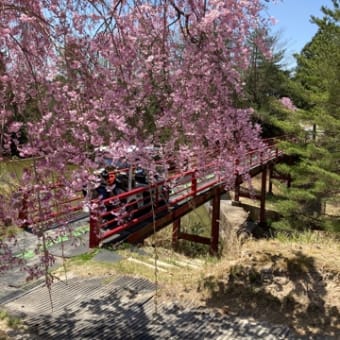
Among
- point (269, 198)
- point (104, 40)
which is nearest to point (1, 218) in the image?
point (104, 40)

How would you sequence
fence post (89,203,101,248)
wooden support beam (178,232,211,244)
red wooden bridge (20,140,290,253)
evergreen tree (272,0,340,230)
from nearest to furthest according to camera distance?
red wooden bridge (20,140,290,253) < fence post (89,203,101,248) < wooden support beam (178,232,211,244) < evergreen tree (272,0,340,230)

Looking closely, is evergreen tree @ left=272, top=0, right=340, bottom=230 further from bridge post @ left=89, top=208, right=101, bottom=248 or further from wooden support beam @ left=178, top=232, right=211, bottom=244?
bridge post @ left=89, top=208, right=101, bottom=248

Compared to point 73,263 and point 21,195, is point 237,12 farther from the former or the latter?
point 73,263

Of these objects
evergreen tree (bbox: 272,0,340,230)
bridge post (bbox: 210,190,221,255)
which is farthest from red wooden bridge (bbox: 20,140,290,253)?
evergreen tree (bbox: 272,0,340,230)

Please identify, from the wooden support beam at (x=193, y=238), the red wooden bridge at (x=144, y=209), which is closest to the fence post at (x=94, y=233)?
the red wooden bridge at (x=144, y=209)

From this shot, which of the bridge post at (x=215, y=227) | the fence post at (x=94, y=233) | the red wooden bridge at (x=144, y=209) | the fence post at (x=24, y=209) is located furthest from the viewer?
the bridge post at (x=215, y=227)

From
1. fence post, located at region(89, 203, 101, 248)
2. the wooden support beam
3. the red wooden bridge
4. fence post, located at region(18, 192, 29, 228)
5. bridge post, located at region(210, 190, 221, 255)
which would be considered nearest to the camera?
fence post, located at region(18, 192, 29, 228)

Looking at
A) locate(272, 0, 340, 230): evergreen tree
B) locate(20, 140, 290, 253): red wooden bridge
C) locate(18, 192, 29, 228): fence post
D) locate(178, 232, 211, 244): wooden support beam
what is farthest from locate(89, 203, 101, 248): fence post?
locate(272, 0, 340, 230): evergreen tree

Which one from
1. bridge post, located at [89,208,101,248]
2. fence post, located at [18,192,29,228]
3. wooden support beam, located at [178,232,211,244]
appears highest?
fence post, located at [18,192,29,228]

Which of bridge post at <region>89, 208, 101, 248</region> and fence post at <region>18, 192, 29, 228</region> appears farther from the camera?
bridge post at <region>89, 208, 101, 248</region>

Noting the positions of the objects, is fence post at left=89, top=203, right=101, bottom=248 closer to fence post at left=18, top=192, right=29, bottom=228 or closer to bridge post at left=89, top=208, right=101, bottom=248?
bridge post at left=89, top=208, right=101, bottom=248

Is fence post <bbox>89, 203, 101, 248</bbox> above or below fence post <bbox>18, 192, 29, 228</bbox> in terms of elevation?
below

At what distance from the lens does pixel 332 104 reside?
39.2 feet

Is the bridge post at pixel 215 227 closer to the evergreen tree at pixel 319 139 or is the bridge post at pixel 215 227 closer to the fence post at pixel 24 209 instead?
the evergreen tree at pixel 319 139
